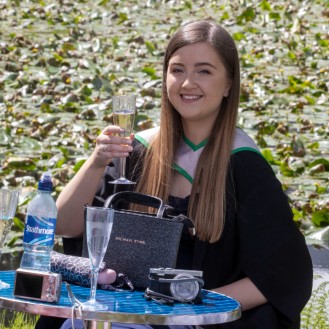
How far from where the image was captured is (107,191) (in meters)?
4.42

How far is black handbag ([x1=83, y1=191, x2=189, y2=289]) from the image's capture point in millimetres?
3805

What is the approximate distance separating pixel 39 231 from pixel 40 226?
15 mm

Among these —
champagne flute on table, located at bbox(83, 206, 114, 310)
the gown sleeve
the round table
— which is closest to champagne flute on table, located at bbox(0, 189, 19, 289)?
the round table

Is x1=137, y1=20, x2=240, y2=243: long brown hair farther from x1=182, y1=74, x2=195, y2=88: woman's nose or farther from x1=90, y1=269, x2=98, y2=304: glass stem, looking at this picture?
x1=90, y1=269, x2=98, y2=304: glass stem

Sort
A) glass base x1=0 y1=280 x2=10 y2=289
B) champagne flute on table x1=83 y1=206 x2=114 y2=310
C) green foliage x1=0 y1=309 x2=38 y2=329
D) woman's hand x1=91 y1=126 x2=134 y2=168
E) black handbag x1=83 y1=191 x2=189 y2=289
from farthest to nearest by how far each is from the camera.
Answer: green foliage x1=0 y1=309 x2=38 y2=329 < woman's hand x1=91 y1=126 x2=134 y2=168 < black handbag x1=83 y1=191 x2=189 y2=289 < glass base x1=0 y1=280 x2=10 y2=289 < champagne flute on table x1=83 y1=206 x2=114 y2=310

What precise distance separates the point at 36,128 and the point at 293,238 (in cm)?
528

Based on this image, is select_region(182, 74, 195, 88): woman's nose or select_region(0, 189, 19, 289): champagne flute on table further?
select_region(182, 74, 195, 88): woman's nose

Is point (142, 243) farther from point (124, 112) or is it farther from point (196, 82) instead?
point (196, 82)

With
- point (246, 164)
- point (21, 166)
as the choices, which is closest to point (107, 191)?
point (246, 164)

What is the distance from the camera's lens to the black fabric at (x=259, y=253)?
4164 mm

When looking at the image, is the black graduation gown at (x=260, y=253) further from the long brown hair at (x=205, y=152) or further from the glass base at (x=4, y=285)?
the glass base at (x=4, y=285)

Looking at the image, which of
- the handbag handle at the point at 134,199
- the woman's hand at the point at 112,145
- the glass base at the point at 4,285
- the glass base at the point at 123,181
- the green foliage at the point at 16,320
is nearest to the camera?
the glass base at the point at 4,285

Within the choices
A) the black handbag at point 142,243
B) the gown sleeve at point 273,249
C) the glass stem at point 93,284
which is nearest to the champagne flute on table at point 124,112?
the black handbag at point 142,243

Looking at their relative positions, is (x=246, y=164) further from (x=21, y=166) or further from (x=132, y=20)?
(x=132, y=20)
